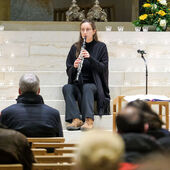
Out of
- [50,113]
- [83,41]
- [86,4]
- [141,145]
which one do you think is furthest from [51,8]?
[141,145]

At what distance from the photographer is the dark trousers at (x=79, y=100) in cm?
666

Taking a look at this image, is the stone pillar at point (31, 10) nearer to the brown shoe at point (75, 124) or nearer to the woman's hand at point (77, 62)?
the woman's hand at point (77, 62)

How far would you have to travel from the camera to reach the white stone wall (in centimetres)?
805

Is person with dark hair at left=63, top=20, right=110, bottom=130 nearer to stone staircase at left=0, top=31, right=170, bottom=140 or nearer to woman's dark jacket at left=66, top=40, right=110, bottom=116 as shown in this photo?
woman's dark jacket at left=66, top=40, right=110, bottom=116

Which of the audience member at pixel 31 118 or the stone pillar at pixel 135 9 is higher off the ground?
the stone pillar at pixel 135 9

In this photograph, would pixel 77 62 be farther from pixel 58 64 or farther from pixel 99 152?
pixel 99 152


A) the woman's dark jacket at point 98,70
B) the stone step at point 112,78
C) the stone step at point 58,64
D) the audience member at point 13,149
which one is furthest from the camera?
the stone step at point 58,64

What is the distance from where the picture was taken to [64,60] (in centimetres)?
921

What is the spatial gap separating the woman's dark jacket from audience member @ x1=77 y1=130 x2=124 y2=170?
478 centimetres

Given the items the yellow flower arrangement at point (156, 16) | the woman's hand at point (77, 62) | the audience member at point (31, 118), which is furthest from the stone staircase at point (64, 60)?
the audience member at point (31, 118)

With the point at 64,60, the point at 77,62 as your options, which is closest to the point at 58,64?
the point at 64,60

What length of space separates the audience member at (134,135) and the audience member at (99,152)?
47cm

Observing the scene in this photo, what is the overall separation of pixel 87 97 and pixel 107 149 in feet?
14.9

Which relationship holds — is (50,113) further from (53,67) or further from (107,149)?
(53,67)
